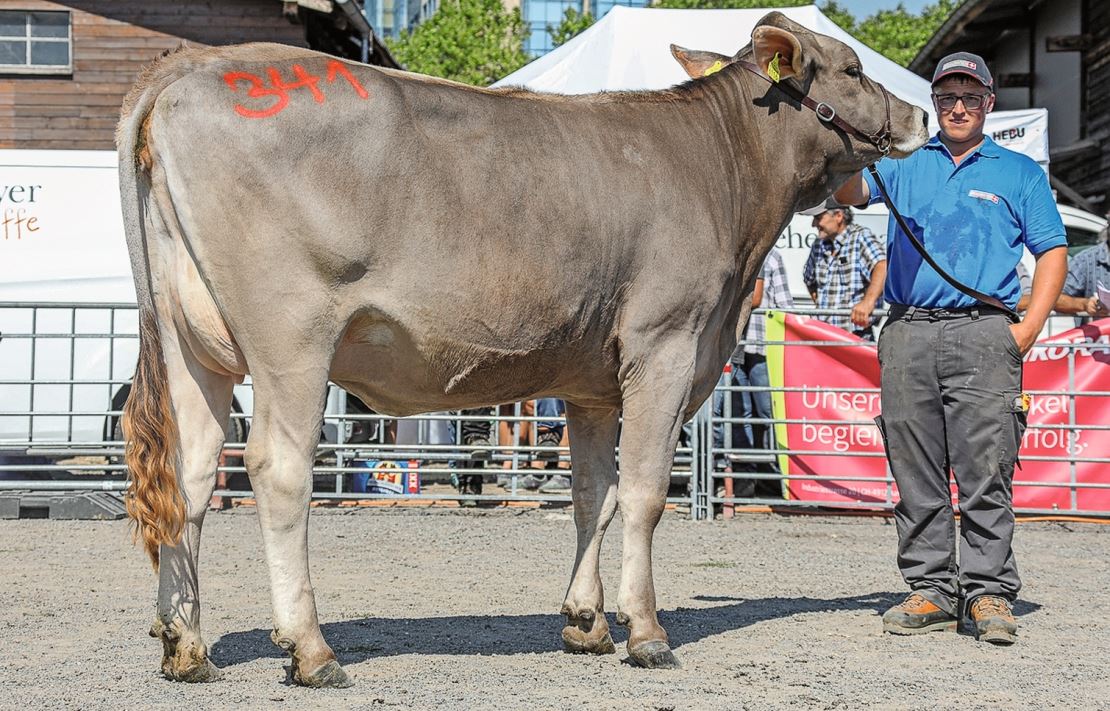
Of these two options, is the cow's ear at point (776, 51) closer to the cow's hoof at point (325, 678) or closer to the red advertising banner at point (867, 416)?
the cow's hoof at point (325, 678)

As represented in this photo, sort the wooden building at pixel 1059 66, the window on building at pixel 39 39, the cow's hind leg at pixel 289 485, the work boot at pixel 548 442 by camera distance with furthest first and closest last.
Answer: the wooden building at pixel 1059 66 → the window on building at pixel 39 39 → the work boot at pixel 548 442 → the cow's hind leg at pixel 289 485

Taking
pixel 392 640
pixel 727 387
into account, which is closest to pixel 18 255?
pixel 727 387

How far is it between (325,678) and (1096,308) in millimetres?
8026

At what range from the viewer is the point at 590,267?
5.48 meters

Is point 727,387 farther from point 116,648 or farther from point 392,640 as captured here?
point 116,648

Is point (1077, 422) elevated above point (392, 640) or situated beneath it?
elevated above

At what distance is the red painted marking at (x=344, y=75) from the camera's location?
5.10 metres

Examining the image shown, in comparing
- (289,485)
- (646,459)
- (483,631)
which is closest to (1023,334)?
(646,459)

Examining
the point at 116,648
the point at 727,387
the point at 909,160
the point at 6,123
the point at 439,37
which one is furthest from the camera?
the point at 439,37

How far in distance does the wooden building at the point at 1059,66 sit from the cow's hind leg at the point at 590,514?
18.4 metres

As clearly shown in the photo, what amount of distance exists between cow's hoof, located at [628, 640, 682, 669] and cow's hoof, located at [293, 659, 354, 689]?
3.95 feet

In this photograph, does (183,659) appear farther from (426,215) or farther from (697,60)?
(697,60)

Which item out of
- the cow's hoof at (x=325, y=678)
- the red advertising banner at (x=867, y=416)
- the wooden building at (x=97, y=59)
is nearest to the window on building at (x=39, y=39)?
the wooden building at (x=97, y=59)

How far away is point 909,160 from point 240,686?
402cm
